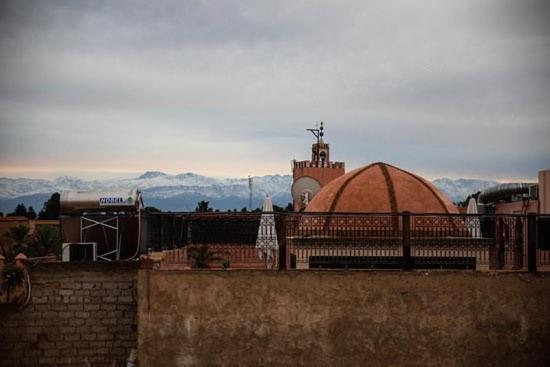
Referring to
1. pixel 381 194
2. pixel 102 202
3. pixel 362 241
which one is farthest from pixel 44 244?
pixel 362 241

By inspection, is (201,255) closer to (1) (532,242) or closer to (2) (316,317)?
(2) (316,317)

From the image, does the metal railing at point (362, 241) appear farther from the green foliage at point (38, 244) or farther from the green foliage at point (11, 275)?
the green foliage at point (38, 244)

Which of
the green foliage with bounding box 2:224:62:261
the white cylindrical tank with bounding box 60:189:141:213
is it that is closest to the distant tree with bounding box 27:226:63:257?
the green foliage with bounding box 2:224:62:261

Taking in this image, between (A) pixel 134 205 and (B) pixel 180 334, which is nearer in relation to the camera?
(B) pixel 180 334

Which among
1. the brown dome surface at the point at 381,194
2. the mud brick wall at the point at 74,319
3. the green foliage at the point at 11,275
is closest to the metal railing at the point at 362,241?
the brown dome surface at the point at 381,194

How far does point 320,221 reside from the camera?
13648mm

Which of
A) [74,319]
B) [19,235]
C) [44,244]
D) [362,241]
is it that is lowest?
[74,319]

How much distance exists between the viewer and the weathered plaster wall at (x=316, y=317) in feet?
35.0

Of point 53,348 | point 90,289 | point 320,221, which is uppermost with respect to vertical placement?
point 320,221

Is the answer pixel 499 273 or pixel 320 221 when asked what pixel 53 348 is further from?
pixel 499 273

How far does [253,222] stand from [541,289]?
15.8 feet

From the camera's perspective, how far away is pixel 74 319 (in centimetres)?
1116

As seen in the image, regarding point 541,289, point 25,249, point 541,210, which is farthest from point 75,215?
point 25,249

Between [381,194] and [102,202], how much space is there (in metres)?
5.69
